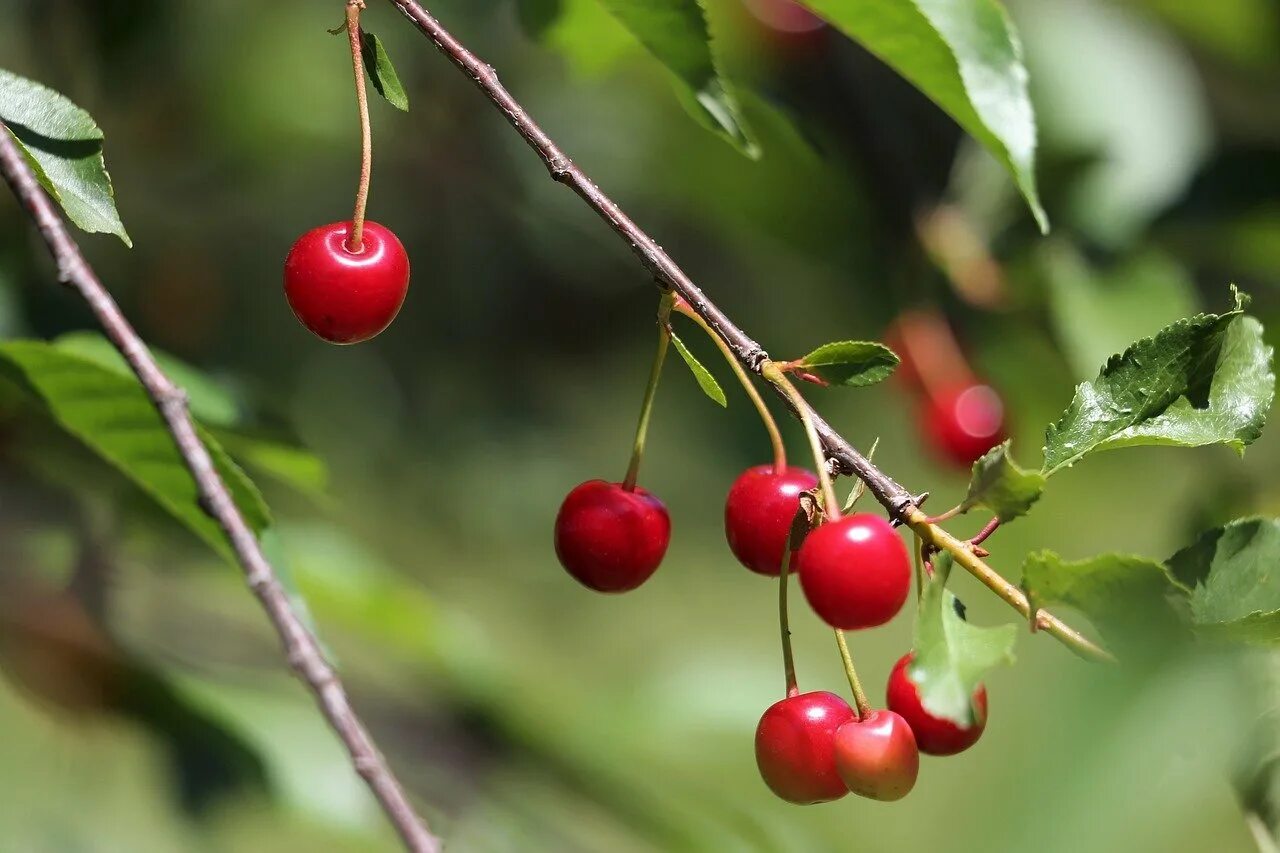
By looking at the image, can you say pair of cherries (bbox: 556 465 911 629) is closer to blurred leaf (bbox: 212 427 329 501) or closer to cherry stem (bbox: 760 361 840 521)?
cherry stem (bbox: 760 361 840 521)

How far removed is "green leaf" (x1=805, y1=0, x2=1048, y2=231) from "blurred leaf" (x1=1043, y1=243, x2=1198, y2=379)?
0.61 m

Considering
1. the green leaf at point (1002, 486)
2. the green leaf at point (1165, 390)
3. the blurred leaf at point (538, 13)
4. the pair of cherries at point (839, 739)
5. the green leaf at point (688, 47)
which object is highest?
the blurred leaf at point (538, 13)

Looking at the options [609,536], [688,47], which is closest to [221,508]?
[609,536]

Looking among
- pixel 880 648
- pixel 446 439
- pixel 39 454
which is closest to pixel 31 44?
pixel 39 454

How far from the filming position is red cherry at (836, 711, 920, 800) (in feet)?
2.35

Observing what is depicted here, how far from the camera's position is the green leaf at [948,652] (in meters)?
0.65

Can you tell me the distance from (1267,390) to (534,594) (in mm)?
2379

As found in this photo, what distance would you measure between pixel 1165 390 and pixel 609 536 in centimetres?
36

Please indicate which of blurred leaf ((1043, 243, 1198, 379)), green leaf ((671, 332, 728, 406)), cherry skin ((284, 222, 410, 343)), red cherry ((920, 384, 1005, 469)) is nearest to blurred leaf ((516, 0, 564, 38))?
cherry skin ((284, 222, 410, 343))

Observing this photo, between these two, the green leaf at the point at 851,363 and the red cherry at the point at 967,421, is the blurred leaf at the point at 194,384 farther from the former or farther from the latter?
the red cherry at the point at 967,421

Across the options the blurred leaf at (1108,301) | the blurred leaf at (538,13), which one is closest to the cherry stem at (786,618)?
the blurred leaf at (538,13)

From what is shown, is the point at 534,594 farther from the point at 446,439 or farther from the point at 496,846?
the point at 496,846

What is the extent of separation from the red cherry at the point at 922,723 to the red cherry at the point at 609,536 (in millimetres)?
185

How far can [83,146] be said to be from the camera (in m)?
0.76
